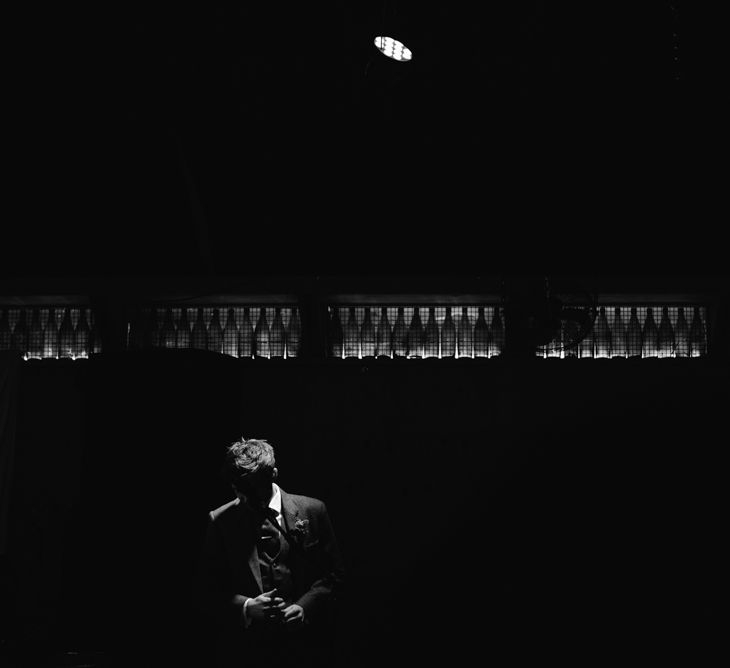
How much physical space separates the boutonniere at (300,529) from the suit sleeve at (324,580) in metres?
0.09

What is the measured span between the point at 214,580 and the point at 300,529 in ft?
1.37

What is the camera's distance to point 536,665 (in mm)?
4078

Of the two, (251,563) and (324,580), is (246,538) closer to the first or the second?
(251,563)

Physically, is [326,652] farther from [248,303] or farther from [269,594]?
[248,303]

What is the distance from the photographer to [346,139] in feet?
13.1

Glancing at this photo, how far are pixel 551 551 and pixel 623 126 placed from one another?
238 centimetres

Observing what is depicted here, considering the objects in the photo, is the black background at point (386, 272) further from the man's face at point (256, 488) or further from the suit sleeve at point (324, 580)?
the suit sleeve at point (324, 580)

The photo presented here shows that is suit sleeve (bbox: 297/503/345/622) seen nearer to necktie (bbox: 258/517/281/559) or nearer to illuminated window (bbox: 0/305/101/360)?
necktie (bbox: 258/517/281/559)

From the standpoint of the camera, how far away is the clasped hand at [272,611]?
9.71 ft

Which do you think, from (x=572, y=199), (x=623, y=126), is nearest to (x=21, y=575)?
(x=572, y=199)

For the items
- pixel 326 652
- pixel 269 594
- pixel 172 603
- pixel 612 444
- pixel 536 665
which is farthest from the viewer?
pixel 612 444

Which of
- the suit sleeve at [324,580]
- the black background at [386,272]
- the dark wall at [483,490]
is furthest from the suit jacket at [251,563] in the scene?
the dark wall at [483,490]

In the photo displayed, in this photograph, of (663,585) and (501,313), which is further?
(501,313)

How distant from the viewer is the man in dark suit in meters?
3.06
